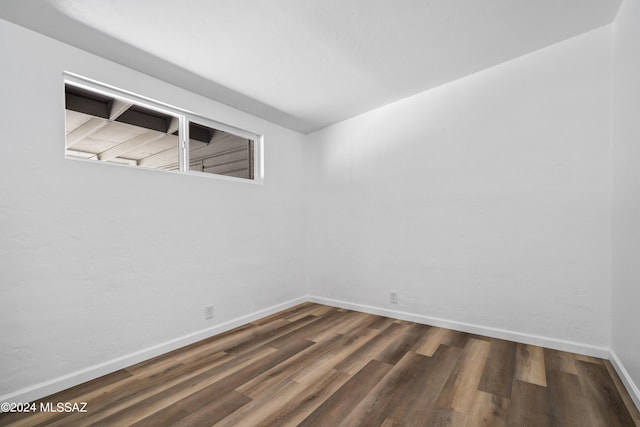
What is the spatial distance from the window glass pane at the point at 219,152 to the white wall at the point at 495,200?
1.31 m

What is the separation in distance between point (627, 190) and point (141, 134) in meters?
3.77

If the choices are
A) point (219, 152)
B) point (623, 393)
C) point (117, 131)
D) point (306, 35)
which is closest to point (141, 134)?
point (117, 131)

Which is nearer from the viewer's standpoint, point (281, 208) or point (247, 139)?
point (247, 139)

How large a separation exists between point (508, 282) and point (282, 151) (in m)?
3.01

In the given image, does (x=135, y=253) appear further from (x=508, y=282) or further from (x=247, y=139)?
(x=508, y=282)

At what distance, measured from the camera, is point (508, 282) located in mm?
2574

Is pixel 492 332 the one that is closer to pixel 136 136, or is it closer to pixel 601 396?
pixel 601 396

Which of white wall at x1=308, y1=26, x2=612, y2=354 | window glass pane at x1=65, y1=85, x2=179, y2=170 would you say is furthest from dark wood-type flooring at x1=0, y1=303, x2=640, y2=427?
window glass pane at x1=65, y1=85, x2=179, y2=170

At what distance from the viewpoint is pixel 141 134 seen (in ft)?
8.49

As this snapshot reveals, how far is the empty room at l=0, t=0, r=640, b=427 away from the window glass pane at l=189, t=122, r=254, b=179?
30 mm

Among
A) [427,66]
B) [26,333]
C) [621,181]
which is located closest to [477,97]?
[427,66]

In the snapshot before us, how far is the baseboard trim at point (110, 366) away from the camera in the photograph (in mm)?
1823

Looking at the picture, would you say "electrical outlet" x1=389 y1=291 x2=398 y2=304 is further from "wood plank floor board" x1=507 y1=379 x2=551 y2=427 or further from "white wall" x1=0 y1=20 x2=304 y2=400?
"white wall" x1=0 y1=20 x2=304 y2=400

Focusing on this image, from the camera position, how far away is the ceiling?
1829mm
